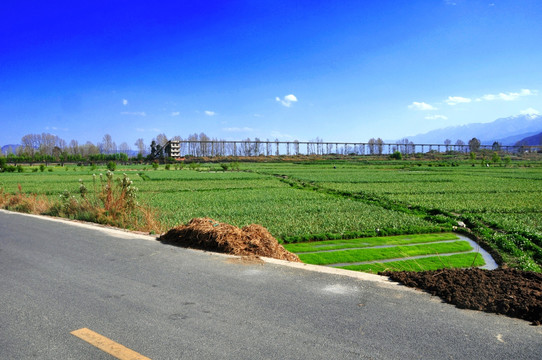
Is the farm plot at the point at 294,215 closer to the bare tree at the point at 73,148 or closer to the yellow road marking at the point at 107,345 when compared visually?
the yellow road marking at the point at 107,345

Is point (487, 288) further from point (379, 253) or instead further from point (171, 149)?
point (171, 149)

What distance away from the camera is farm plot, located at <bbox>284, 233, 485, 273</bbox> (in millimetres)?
9555

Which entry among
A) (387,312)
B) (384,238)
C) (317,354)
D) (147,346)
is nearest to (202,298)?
Result: (147,346)

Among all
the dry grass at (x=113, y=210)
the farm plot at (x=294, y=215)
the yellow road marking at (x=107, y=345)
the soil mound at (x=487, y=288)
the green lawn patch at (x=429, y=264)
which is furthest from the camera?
the farm plot at (x=294, y=215)

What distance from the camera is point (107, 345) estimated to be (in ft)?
13.1

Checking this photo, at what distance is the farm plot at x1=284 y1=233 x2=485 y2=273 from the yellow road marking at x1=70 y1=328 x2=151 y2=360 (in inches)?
238

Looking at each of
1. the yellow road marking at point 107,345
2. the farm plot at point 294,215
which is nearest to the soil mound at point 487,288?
the yellow road marking at point 107,345

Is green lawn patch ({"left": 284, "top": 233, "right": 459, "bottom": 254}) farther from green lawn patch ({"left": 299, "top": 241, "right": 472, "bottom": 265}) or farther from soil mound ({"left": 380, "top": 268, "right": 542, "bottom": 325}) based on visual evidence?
soil mound ({"left": 380, "top": 268, "right": 542, "bottom": 325})

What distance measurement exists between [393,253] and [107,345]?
28.1 ft

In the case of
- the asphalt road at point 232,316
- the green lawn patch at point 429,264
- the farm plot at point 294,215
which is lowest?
the green lawn patch at point 429,264

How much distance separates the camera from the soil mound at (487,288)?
184 inches

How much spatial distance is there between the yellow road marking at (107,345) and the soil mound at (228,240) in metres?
3.64

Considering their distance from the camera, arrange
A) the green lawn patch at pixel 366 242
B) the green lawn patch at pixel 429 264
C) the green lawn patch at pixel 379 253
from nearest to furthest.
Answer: the green lawn patch at pixel 429 264, the green lawn patch at pixel 379 253, the green lawn patch at pixel 366 242

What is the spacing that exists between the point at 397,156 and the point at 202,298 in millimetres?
124906
